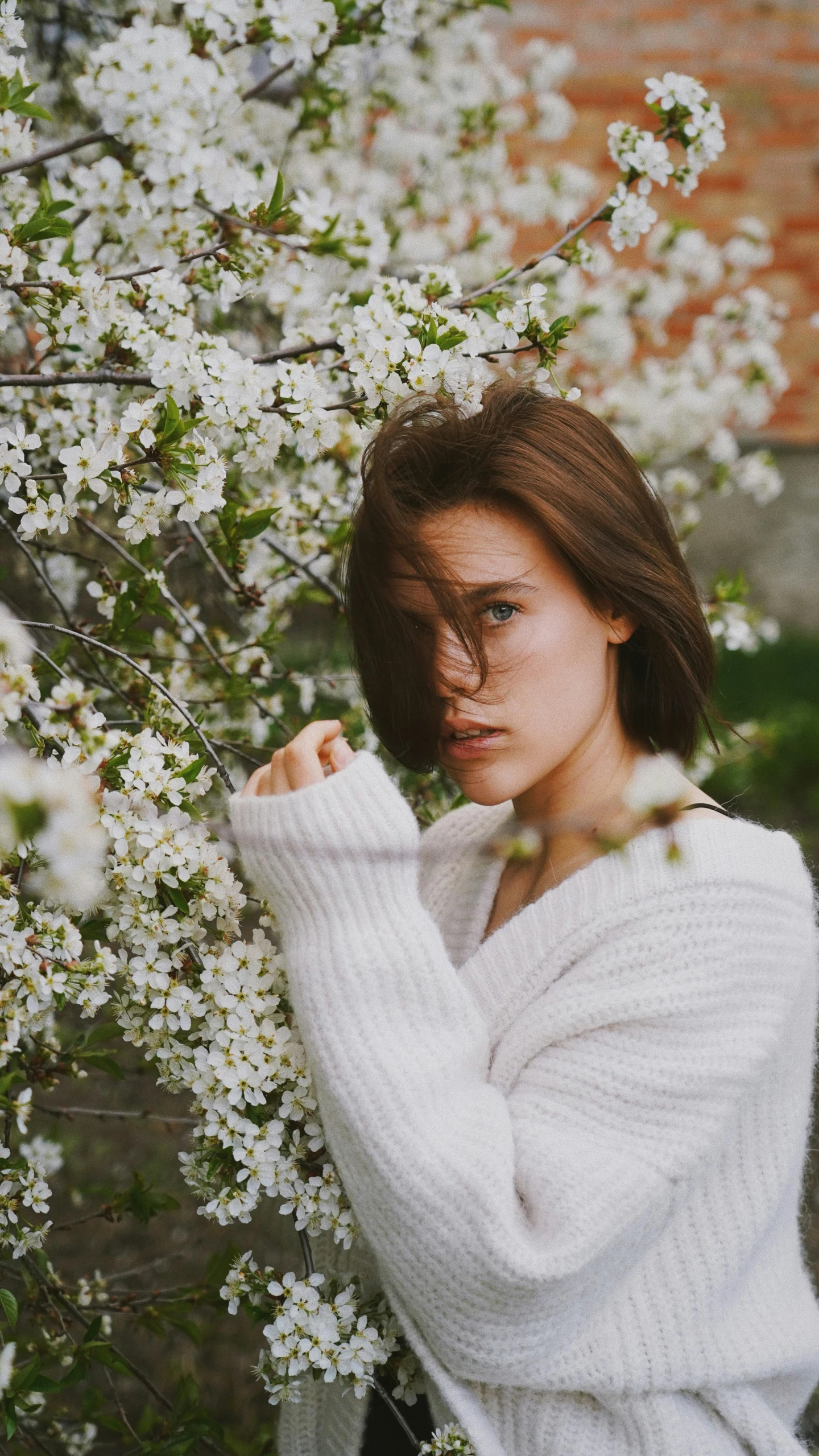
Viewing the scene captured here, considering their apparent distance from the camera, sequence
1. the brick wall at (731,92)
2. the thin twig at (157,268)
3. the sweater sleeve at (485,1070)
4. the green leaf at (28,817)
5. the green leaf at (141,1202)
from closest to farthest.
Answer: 1. the green leaf at (28,817)
2. the sweater sleeve at (485,1070)
3. the thin twig at (157,268)
4. the green leaf at (141,1202)
5. the brick wall at (731,92)

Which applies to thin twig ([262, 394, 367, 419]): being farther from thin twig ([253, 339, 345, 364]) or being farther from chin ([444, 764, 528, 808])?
chin ([444, 764, 528, 808])

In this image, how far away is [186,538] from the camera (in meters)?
1.78

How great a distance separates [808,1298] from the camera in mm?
1521

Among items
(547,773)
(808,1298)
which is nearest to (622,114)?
(547,773)

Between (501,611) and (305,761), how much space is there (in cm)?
29

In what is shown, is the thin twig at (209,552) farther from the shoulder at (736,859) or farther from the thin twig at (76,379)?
the shoulder at (736,859)

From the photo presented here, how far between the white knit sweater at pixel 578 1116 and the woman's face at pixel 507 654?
0.43 ft

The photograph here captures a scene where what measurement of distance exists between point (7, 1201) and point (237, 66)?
170 cm

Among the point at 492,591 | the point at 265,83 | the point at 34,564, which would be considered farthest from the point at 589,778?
the point at 265,83

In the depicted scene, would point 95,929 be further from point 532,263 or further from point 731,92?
point 731,92

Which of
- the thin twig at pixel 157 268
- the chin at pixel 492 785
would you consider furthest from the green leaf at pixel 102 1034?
the thin twig at pixel 157 268

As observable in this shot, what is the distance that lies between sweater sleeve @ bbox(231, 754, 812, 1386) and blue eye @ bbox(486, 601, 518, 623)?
22cm

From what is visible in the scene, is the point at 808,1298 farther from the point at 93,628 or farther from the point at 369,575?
the point at 93,628

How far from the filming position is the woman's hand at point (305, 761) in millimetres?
1356
